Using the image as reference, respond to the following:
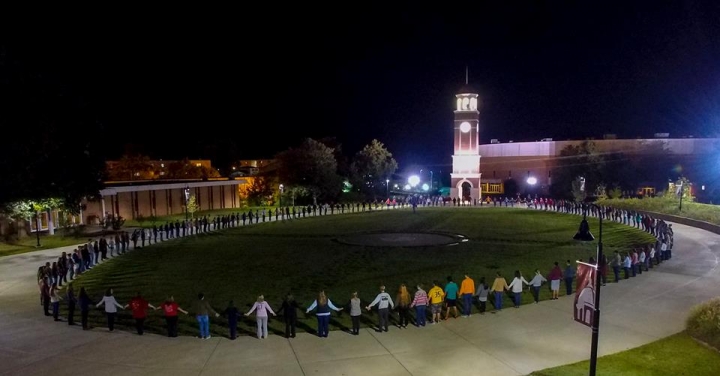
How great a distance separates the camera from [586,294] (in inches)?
431

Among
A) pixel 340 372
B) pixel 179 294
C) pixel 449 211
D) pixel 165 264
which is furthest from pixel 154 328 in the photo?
pixel 449 211

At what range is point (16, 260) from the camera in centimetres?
2738

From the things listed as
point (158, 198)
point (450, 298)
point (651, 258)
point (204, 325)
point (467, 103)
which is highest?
point (467, 103)

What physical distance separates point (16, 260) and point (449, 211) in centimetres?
3708

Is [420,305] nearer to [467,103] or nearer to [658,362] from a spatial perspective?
[658,362]

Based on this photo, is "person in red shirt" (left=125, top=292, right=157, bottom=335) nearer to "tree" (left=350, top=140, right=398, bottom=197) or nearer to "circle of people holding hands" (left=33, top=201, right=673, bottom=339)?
"circle of people holding hands" (left=33, top=201, right=673, bottom=339)

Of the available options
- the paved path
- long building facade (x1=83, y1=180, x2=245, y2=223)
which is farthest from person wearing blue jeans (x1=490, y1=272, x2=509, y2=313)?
long building facade (x1=83, y1=180, x2=245, y2=223)

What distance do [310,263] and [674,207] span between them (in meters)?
33.2

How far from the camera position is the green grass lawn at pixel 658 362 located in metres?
11.3

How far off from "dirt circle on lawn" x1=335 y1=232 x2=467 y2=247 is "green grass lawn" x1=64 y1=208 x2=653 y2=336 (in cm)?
107

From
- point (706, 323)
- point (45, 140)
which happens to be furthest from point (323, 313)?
point (45, 140)

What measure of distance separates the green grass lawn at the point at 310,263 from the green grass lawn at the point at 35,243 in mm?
6390

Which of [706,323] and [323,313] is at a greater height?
[323,313]

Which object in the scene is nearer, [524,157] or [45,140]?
[45,140]
